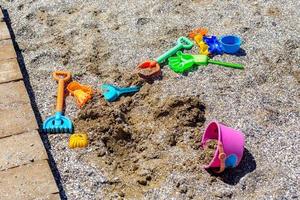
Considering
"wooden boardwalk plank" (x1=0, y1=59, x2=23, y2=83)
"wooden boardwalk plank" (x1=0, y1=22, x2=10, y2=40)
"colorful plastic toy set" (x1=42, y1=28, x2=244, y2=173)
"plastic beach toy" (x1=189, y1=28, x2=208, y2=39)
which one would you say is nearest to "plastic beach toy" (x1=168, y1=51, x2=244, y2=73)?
"colorful plastic toy set" (x1=42, y1=28, x2=244, y2=173)

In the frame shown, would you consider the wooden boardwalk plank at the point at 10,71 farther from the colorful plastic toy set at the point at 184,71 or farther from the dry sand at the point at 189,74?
the colorful plastic toy set at the point at 184,71

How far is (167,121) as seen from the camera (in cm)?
341

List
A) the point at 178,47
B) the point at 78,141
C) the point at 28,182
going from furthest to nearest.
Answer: the point at 178,47 < the point at 78,141 < the point at 28,182

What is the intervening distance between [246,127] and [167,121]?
0.52m

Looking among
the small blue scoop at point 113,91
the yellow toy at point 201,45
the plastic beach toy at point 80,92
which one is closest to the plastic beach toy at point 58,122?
the plastic beach toy at point 80,92

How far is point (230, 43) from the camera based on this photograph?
159 inches

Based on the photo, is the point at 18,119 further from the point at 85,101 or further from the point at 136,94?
the point at 136,94

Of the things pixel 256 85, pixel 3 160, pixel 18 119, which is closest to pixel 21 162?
pixel 3 160

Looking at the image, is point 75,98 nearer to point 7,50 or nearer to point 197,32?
point 7,50

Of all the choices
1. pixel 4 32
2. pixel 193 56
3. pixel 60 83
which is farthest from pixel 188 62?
pixel 4 32

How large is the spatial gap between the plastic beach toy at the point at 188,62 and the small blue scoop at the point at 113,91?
1.22 feet

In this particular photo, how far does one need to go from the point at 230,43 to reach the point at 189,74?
0.48 meters

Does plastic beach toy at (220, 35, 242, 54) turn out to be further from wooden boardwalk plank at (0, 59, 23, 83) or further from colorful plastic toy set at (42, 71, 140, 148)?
wooden boardwalk plank at (0, 59, 23, 83)

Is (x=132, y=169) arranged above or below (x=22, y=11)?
below
